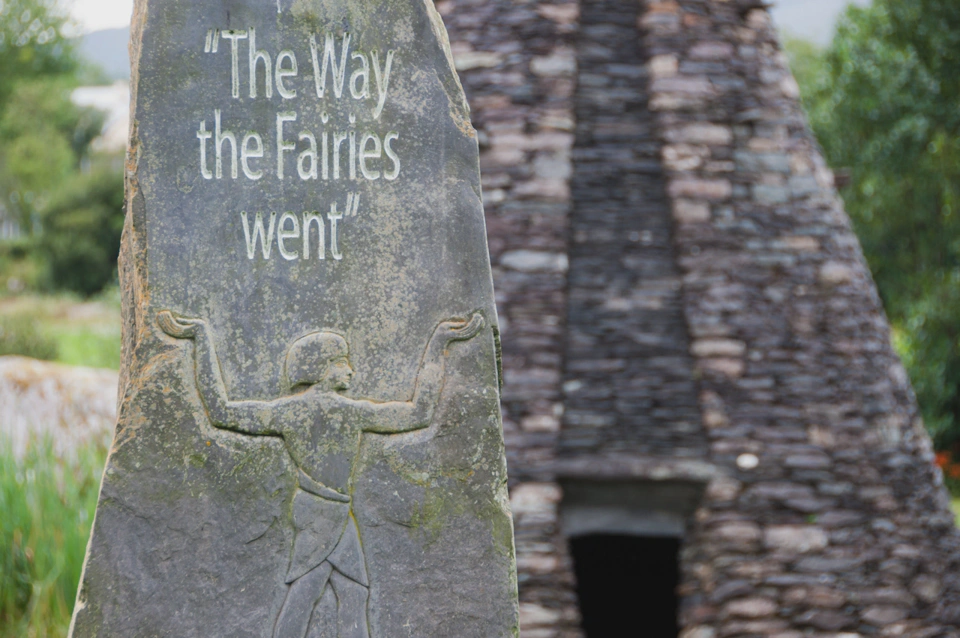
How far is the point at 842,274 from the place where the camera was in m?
5.59

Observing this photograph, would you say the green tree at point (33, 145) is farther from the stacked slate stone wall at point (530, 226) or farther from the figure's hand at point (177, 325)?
the figure's hand at point (177, 325)

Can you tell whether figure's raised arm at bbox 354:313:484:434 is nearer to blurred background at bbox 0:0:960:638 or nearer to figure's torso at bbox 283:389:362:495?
figure's torso at bbox 283:389:362:495

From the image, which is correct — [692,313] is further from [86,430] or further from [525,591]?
[86,430]

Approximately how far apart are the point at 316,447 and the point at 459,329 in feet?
1.69

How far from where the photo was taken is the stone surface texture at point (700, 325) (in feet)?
17.0

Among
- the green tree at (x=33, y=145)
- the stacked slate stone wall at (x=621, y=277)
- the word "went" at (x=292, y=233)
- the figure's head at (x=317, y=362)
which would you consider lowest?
the green tree at (x=33, y=145)

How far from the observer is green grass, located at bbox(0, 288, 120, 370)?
47.0ft

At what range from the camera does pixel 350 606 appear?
264 cm

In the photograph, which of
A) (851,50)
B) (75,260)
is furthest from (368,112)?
(75,260)

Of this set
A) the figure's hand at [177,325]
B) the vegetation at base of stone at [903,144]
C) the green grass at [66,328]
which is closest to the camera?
the figure's hand at [177,325]

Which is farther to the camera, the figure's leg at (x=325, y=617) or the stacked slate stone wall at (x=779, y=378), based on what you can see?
the stacked slate stone wall at (x=779, y=378)

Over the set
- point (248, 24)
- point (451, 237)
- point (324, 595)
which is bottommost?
point (324, 595)

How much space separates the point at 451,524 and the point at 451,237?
814 millimetres

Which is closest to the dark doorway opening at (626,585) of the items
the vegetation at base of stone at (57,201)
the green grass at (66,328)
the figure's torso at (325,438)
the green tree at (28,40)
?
the figure's torso at (325,438)
